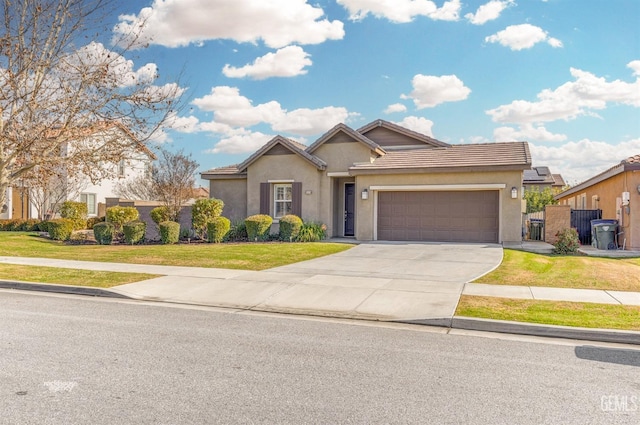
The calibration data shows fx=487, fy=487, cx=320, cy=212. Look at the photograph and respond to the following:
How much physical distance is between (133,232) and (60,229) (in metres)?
4.11

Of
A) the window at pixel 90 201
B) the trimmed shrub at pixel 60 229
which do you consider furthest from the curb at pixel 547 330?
the window at pixel 90 201

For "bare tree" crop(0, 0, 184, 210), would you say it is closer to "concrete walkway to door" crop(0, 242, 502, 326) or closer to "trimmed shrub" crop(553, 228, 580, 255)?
"concrete walkway to door" crop(0, 242, 502, 326)

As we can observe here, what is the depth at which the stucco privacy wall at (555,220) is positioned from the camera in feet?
63.0

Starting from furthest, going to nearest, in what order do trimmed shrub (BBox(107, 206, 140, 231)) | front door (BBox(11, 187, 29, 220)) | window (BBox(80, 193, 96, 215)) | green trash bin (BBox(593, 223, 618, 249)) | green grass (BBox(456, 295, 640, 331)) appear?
window (BBox(80, 193, 96, 215))
front door (BBox(11, 187, 29, 220))
trimmed shrub (BBox(107, 206, 140, 231))
green trash bin (BBox(593, 223, 618, 249))
green grass (BBox(456, 295, 640, 331))

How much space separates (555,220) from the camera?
19.5 metres

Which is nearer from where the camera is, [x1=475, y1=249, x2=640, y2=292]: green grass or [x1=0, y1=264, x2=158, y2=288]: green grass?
A: [x1=475, y1=249, x2=640, y2=292]: green grass

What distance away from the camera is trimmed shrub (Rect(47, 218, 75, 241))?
21125 millimetres

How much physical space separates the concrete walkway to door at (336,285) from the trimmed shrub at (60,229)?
667 centimetres

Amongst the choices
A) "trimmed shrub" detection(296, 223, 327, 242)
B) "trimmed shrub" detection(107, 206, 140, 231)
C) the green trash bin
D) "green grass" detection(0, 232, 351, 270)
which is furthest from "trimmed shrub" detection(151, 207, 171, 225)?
the green trash bin

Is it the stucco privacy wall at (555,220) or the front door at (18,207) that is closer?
the stucco privacy wall at (555,220)

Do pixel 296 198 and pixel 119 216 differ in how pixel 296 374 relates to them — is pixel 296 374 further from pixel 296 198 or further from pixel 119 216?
pixel 119 216

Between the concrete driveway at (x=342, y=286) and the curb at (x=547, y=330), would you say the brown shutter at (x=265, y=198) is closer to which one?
the concrete driveway at (x=342, y=286)

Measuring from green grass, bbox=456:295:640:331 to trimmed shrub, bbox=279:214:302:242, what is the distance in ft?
36.7

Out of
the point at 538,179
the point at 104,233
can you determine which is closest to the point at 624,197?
the point at 104,233
